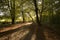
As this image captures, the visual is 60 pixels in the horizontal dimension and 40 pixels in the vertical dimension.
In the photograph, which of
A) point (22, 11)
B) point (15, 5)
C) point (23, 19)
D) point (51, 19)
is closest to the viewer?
point (51, 19)

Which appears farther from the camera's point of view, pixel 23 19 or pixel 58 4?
pixel 23 19

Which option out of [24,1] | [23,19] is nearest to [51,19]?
[24,1]

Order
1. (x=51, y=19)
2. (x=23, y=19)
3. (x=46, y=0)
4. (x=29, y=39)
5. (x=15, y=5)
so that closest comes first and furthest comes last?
(x=29, y=39), (x=46, y=0), (x=51, y=19), (x=15, y=5), (x=23, y=19)

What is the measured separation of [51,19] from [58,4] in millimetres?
3822

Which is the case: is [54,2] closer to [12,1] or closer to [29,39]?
[12,1]

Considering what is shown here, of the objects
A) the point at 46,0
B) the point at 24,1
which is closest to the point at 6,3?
the point at 24,1

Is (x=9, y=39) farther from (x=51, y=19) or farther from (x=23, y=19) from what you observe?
(x=23, y=19)

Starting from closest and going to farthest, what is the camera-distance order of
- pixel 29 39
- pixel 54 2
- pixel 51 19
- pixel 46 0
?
pixel 29 39, pixel 54 2, pixel 46 0, pixel 51 19

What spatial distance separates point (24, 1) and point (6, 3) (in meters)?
3.10

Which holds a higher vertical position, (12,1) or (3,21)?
(12,1)

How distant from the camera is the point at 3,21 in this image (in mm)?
25312

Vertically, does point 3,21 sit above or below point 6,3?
below

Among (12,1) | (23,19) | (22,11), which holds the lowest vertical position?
(23,19)

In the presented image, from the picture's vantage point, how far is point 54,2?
2000 centimetres
